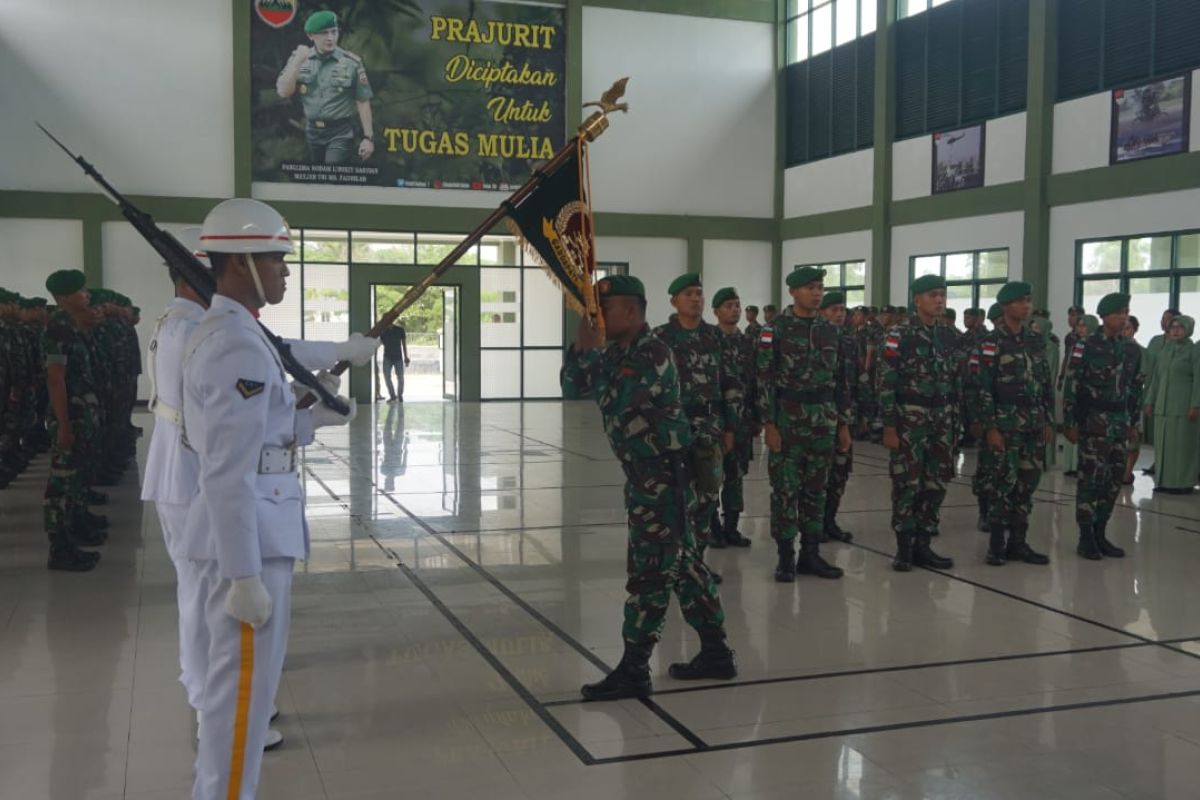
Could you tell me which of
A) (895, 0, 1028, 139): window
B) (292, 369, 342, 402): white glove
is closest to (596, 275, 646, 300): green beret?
(292, 369, 342, 402): white glove

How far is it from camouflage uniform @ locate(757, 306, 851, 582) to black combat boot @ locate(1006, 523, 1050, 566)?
136cm

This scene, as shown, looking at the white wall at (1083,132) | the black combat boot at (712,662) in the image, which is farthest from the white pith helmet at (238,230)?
the white wall at (1083,132)

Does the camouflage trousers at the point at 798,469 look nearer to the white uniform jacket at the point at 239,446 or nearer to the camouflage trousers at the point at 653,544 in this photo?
the camouflage trousers at the point at 653,544

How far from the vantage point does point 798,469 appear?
6.70m

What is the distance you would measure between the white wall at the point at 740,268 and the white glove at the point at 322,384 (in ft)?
63.6

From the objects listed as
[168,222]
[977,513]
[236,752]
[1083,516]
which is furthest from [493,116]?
[236,752]

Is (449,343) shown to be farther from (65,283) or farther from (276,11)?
(65,283)

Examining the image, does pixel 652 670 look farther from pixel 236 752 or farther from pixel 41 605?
pixel 41 605

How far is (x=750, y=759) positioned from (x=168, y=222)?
18299 mm

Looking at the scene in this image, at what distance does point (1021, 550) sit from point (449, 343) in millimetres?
16361

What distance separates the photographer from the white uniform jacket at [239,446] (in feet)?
8.56

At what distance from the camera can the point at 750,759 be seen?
3.88 meters

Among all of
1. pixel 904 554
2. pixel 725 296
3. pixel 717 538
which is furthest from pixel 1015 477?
pixel 725 296

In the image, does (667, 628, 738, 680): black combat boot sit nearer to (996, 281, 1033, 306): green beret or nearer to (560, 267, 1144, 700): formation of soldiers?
(560, 267, 1144, 700): formation of soldiers
